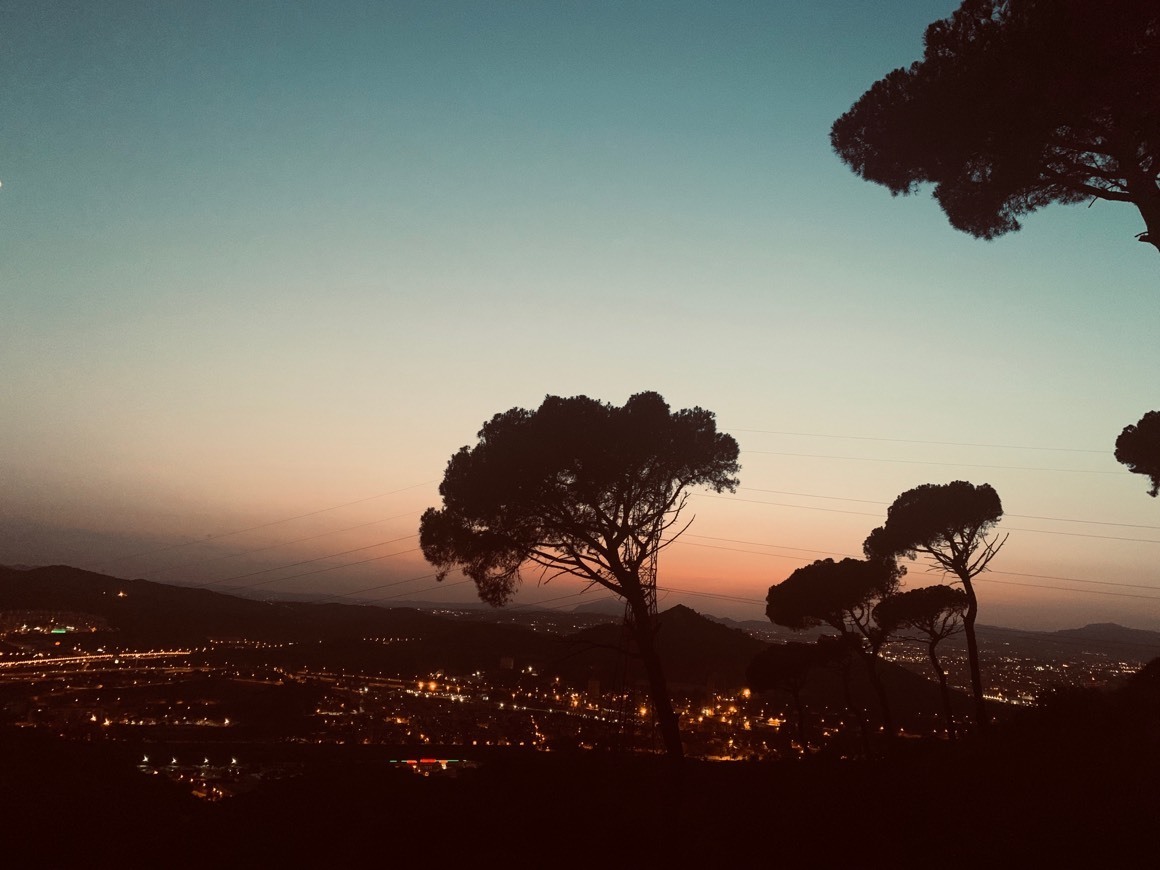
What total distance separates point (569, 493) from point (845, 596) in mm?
16895

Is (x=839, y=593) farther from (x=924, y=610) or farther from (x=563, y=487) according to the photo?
(x=563, y=487)

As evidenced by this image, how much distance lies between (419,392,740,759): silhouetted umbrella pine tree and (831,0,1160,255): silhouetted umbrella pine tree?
26.3 ft

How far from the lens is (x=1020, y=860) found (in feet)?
21.0

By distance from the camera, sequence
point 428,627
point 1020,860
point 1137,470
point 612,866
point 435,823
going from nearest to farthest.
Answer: point 1020,860, point 612,866, point 435,823, point 1137,470, point 428,627

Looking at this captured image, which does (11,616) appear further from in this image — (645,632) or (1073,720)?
(1073,720)

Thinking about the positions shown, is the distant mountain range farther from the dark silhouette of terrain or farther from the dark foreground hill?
the dark foreground hill

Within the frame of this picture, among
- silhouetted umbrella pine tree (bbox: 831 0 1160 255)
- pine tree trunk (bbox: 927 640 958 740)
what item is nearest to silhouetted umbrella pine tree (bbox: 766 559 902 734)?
pine tree trunk (bbox: 927 640 958 740)

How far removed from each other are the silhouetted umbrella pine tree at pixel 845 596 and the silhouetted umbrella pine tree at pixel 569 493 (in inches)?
544

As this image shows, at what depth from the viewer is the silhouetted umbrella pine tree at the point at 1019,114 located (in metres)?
8.55

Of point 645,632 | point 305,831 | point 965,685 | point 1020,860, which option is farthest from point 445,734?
point 965,685

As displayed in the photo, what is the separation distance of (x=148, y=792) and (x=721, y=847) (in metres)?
10.1

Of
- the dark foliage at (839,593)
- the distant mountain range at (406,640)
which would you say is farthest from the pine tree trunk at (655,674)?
the distant mountain range at (406,640)

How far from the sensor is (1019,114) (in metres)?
9.52

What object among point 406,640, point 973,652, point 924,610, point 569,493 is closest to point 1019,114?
point 569,493
